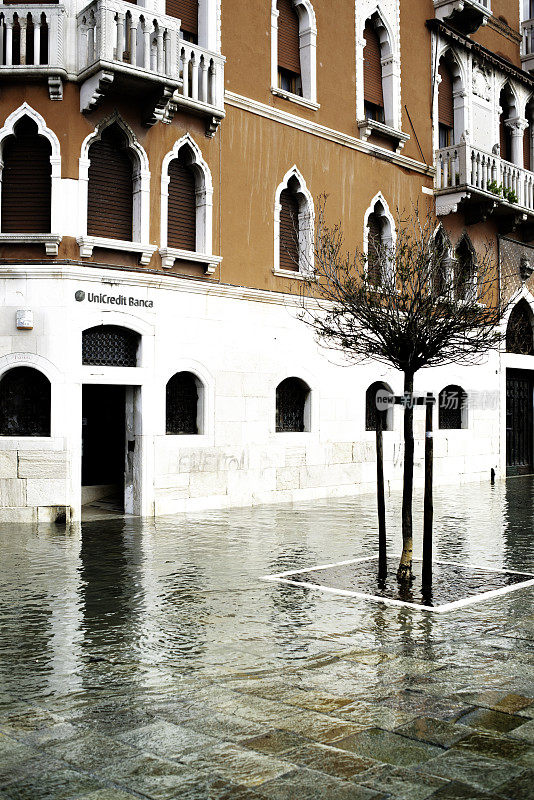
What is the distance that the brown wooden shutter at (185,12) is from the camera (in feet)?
50.6

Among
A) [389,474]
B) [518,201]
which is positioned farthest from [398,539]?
[518,201]

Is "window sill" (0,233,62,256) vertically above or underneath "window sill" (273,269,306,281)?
underneath

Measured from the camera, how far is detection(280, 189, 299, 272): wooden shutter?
57.1 ft

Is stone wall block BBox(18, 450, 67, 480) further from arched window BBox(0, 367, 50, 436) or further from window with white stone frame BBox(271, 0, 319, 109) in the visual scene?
window with white stone frame BBox(271, 0, 319, 109)

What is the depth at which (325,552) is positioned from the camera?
420 inches

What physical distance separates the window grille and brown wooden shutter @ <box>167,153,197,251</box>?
243 cm

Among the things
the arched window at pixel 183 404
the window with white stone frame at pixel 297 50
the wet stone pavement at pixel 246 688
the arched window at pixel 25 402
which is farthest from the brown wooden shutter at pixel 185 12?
the wet stone pavement at pixel 246 688

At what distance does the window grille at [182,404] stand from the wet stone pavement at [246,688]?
5243mm

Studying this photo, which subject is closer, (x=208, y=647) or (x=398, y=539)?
(x=208, y=647)

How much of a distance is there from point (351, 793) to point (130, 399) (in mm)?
11368

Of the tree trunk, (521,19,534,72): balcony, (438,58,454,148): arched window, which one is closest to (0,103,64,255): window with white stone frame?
the tree trunk

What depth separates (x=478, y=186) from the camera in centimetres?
2159

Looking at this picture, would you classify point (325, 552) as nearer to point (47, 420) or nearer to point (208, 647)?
point (208, 647)

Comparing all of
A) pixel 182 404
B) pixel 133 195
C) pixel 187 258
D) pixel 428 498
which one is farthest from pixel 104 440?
pixel 428 498
